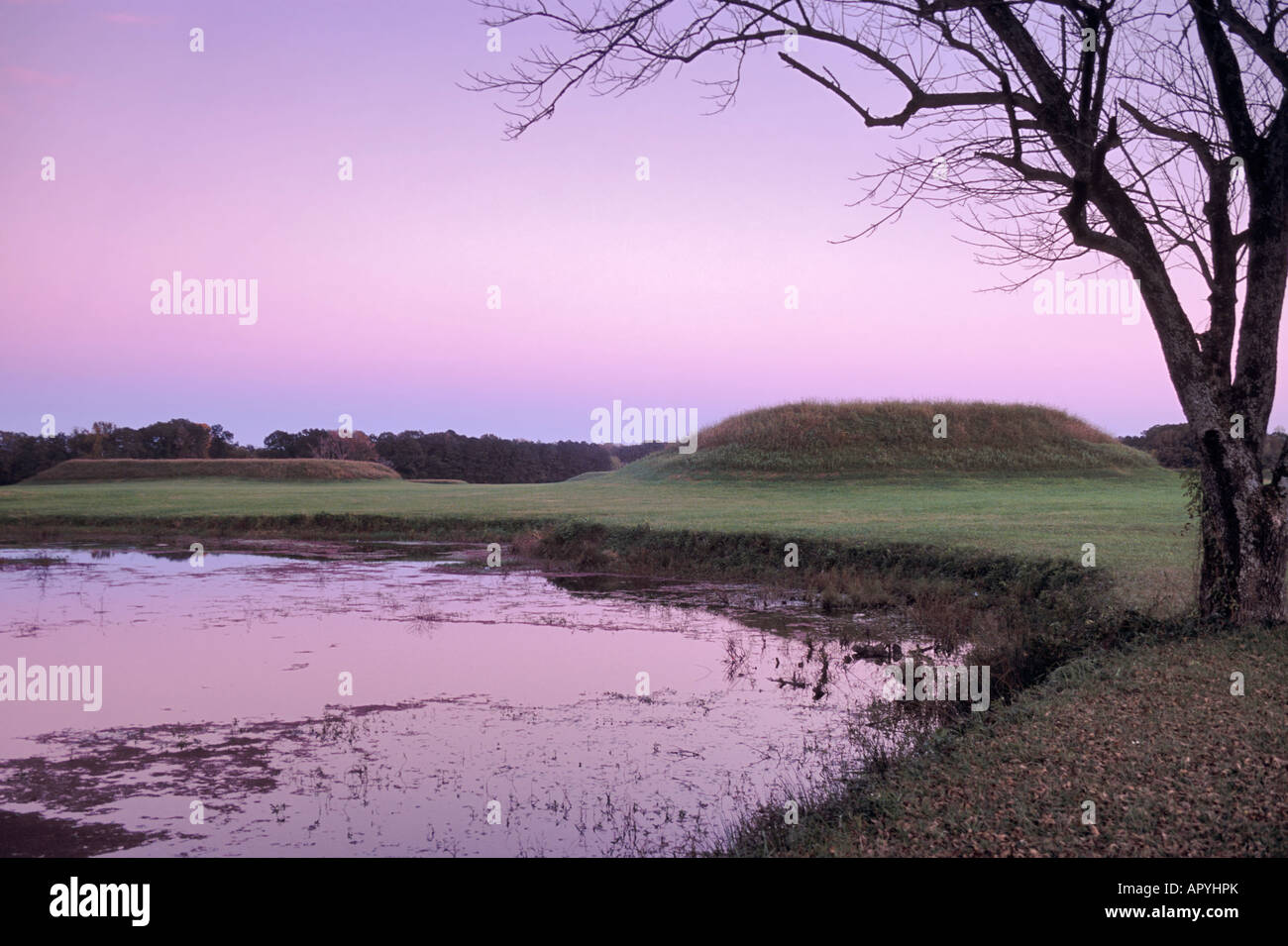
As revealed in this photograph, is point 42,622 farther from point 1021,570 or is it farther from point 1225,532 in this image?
point 1225,532

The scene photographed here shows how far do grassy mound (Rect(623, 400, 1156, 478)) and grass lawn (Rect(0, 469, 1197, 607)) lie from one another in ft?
8.05

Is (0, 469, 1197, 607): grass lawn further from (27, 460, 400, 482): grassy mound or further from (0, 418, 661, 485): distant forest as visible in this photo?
(0, 418, 661, 485): distant forest

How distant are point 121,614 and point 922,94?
51.6 feet

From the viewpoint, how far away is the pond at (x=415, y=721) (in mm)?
7648

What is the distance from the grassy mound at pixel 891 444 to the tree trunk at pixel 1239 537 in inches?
1501

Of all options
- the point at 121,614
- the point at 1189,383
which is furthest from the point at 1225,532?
the point at 121,614

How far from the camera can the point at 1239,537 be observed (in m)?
11.6

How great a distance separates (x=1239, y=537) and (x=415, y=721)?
31.7 ft

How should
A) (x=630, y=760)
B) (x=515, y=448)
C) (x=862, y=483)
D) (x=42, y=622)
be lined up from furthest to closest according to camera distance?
(x=515, y=448) → (x=862, y=483) → (x=42, y=622) → (x=630, y=760)

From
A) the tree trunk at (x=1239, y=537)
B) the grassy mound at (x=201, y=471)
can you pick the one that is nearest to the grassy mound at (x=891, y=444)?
the grassy mound at (x=201, y=471)

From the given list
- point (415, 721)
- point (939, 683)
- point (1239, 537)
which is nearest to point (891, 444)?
point (1239, 537)
